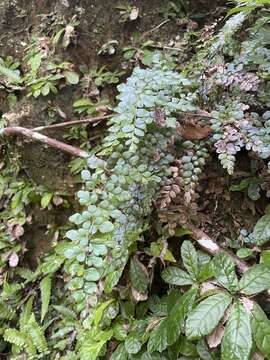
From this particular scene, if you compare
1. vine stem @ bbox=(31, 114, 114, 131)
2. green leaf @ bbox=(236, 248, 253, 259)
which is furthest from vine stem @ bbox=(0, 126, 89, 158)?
green leaf @ bbox=(236, 248, 253, 259)

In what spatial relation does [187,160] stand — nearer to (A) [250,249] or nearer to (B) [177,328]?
(A) [250,249]

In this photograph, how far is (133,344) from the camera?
6.28 ft

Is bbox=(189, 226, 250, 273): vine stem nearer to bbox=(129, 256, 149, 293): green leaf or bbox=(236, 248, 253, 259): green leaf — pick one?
bbox=(236, 248, 253, 259): green leaf

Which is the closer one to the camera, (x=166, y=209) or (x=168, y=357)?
(x=168, y=357)

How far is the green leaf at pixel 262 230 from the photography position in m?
1.88

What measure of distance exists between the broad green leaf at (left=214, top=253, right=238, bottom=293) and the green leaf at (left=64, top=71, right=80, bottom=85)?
155cm

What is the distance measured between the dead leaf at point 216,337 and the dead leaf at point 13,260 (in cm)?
150

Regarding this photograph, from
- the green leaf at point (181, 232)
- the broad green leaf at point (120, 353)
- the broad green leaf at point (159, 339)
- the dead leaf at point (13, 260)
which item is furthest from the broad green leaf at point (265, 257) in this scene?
the dead leaf at point (13, 260)

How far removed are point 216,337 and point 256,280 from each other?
0.28 metres

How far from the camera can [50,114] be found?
8.98 feet

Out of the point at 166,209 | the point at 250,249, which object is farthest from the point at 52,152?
the point at 250,249

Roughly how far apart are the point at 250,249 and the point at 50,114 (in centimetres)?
154

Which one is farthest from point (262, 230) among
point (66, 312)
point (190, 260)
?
point (66, 312)

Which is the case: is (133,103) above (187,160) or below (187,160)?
above
